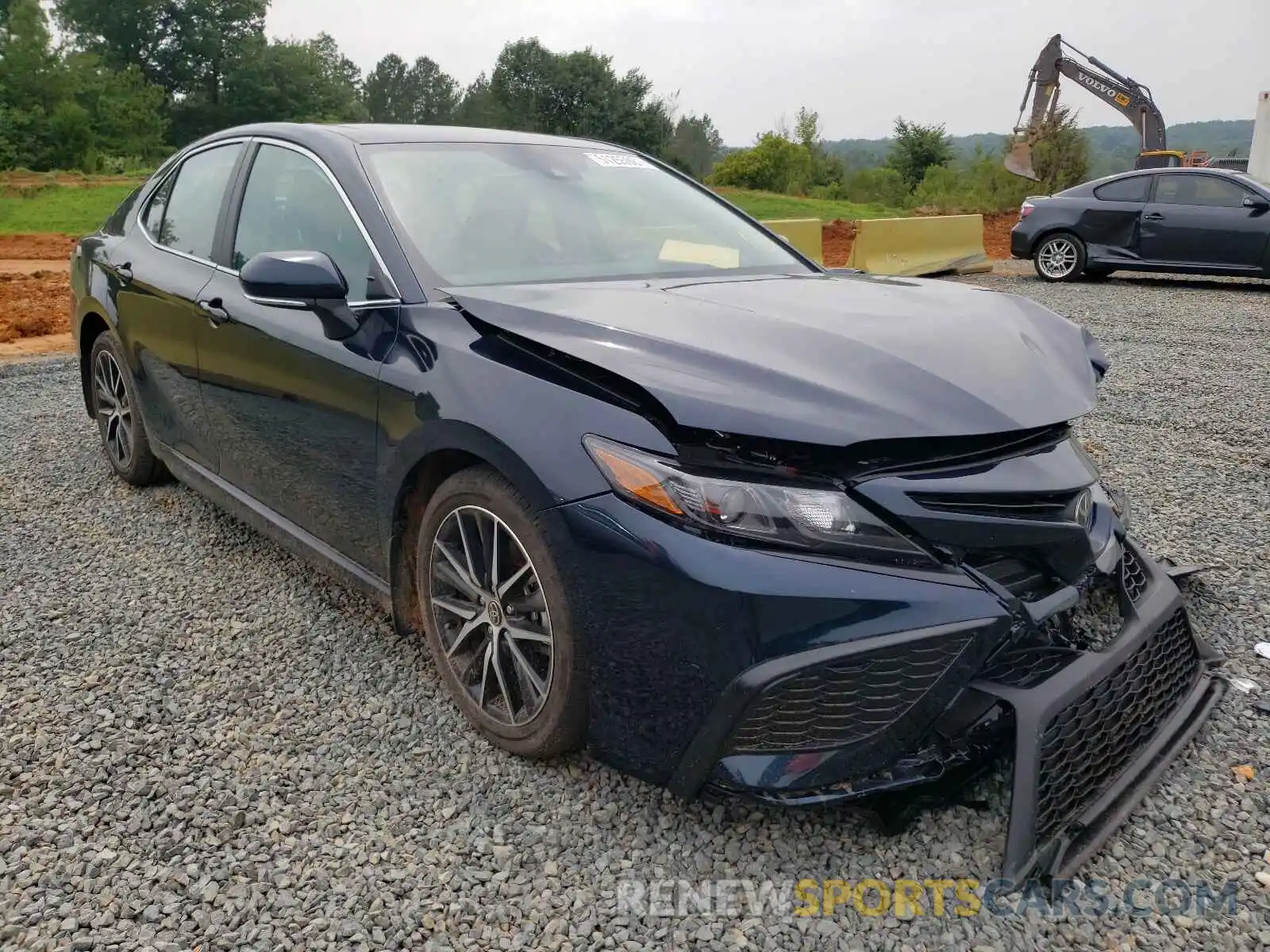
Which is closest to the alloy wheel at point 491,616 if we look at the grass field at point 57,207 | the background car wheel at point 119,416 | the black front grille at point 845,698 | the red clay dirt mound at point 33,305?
the black front grille at point 845,698

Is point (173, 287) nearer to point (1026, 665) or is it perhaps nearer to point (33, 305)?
point (1026, 665)

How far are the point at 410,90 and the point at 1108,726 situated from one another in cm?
10244

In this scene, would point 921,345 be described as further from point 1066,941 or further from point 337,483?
point 337,483

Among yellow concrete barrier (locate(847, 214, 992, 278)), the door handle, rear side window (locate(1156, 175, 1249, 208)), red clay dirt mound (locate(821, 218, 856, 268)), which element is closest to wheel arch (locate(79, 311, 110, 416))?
the door handle

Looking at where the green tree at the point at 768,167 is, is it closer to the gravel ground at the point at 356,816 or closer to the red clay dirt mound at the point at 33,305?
the red clay dirt mound at the point at 33,305

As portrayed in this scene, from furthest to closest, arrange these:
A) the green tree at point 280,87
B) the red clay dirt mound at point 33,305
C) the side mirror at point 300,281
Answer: the green tree at point 280,87
the red clay dirt mound at point 33,305
the side mirror at point 300,281

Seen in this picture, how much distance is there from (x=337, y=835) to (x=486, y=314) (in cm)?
128

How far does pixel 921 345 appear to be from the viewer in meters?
2.29

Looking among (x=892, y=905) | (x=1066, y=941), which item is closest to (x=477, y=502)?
(x=892, y=905)

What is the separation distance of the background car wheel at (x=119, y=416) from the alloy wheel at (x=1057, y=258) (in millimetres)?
11353

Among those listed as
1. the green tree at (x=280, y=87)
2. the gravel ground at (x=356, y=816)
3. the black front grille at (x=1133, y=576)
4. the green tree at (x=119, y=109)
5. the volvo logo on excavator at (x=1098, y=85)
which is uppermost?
the green tree at (x=280, y=87)

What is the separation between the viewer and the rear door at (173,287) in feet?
12.1

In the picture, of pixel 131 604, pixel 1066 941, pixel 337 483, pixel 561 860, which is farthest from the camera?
pixel 131 604

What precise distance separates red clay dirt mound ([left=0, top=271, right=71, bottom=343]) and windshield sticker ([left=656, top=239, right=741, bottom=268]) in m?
6.77
